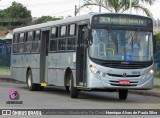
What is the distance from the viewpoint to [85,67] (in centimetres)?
2006

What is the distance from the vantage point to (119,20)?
66.1 feet

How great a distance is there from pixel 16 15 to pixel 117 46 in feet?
289

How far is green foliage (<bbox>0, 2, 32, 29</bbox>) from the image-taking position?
10575 cm

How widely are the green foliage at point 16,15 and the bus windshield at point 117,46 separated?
3392 inches

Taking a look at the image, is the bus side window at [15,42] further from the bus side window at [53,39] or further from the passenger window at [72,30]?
the passenger window at [72,30]

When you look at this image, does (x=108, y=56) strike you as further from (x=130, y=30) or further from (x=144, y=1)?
(x=144, y=1)

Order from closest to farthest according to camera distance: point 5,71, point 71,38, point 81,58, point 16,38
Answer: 1. point 81,58
2. point 71,38
3. point 16,38
4. point 5,71

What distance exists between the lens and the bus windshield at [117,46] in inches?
776

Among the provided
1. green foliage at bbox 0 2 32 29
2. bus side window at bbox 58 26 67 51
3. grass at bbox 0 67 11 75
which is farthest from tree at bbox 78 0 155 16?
green foliage at bbox 0 2 32 29

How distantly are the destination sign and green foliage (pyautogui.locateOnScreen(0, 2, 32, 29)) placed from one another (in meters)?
85.8

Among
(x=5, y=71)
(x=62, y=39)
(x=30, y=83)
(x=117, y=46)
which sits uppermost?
(x=62, y=39)

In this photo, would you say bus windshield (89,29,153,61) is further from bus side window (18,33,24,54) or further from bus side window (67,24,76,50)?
bus side window (18,33,24,54)

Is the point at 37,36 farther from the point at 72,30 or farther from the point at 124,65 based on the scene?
the point at 124,65

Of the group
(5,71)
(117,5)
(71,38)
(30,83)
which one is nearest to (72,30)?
(71,38)
